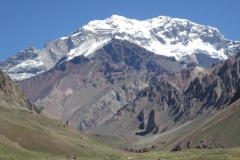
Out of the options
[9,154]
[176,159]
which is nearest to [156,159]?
[176,159]

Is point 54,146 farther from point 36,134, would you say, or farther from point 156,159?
point 156,159

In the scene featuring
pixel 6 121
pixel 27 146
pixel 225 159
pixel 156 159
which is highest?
pixel 6 121

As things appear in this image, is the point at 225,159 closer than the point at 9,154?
→ Yes

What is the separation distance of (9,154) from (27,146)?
→ 32595 mm

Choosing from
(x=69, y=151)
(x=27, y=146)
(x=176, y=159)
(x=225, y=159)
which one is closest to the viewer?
(x=225, y=159)

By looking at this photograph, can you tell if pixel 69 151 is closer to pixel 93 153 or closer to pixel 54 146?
pixel 54 146

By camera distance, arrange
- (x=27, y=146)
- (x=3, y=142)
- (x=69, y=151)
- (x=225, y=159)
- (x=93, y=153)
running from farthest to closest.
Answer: (x=93, y=153), (x=69, y=151), (x=27, y=146), (x=3, y=142), (x=225, y=159)

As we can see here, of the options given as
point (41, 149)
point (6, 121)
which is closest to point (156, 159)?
point (41, 149)

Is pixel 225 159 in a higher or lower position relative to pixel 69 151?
lower

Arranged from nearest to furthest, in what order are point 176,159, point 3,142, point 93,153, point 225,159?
point 225,159 < point 176,159 < point 3,142 < point 93,153

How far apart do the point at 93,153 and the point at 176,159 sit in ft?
250

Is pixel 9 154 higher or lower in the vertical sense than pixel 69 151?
lower

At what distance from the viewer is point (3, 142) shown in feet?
449

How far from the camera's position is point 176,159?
124 metres
